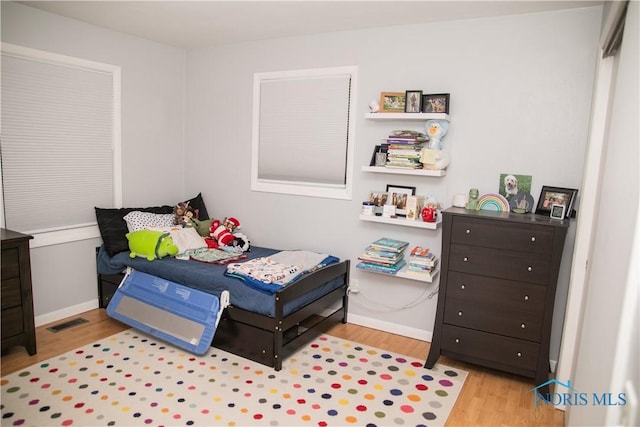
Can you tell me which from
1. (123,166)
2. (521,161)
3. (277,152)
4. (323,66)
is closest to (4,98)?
(123,166)

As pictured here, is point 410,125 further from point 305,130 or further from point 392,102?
point 305,130

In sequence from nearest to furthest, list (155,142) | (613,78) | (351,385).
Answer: (613,78) < (351,385) < (155,142)

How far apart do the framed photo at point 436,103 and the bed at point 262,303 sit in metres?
1.39

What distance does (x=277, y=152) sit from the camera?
4027mm

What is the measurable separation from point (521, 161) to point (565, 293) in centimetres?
94

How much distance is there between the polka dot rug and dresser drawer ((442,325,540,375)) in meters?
0.19

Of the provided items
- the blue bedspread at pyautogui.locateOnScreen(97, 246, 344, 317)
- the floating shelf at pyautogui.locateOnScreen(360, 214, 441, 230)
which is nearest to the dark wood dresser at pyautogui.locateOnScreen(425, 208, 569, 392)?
the floating shelf at pyautogui.locateOnScreen(360, 214, 441, 230)

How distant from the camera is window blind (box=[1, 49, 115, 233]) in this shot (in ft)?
10.6

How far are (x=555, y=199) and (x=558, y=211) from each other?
5.4 inches

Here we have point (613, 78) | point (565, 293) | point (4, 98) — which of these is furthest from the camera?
point (4, 98)

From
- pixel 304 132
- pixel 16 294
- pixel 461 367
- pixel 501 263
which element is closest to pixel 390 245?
pixel 501 263

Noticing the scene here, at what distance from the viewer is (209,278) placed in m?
3.14

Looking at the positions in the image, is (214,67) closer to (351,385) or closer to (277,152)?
(277,152)

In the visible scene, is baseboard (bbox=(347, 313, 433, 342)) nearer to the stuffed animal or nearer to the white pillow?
the stuffed animal
